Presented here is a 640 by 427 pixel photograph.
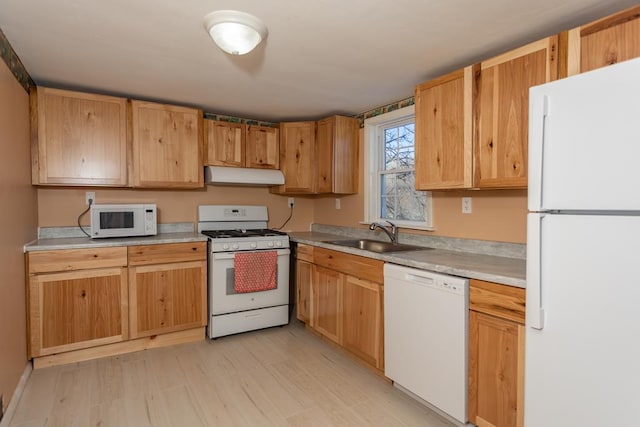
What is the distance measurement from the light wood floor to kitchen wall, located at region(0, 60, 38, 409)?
0.29 metres

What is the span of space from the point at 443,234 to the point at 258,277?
65.3 inches

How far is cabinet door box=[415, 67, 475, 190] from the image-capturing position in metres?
2.12

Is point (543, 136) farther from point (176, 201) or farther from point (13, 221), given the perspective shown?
point (176, 201)

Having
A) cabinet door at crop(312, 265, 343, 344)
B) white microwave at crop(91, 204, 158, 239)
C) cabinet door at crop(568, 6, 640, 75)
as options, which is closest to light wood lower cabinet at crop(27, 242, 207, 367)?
white microwave at crop(91, 204, 158, 239)

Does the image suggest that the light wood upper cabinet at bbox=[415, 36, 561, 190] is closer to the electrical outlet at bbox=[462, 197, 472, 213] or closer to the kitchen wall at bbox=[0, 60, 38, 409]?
the electrical outlet at bbox=[462, 197, 472, 213]

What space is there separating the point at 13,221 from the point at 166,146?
128 centimetres

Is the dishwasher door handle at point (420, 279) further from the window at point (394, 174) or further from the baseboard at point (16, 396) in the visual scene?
the baseboard at point (16, 396)

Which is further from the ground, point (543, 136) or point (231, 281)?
point (543, 136)

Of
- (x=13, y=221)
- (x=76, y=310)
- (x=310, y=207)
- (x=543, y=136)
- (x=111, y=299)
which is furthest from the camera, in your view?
(x=310, y=207)

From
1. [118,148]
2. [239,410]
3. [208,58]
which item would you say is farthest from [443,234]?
[118,148]

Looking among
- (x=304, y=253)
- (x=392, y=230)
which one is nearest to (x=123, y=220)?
(x=304, y=253)

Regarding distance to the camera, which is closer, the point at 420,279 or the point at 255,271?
the point at 420,279

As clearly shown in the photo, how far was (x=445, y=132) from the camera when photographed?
225 centimetres

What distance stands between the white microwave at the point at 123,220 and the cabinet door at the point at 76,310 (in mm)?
357
